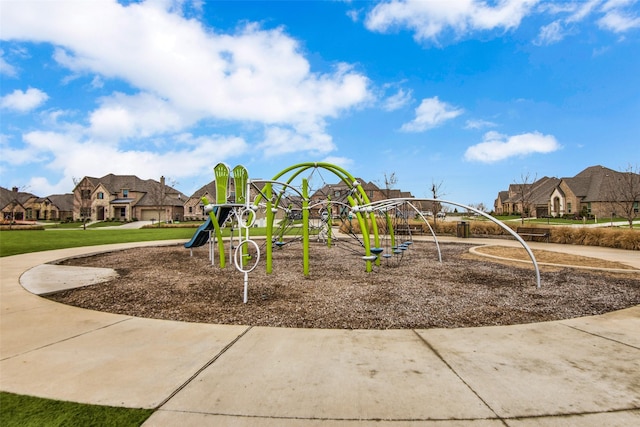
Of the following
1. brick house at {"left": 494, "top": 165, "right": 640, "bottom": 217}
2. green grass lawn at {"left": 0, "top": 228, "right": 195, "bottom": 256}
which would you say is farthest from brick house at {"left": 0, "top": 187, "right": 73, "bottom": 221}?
brick house at {"left": 494, "top": 165, "right": 640, "bottom": 217}

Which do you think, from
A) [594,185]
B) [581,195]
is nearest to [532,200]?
[581,195]

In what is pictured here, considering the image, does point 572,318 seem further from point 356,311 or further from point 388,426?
point 388,426

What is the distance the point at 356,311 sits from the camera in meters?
6.01

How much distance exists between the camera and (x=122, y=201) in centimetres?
5988

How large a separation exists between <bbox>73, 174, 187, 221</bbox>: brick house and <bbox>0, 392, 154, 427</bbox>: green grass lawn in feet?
202

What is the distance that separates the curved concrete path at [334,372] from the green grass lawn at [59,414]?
0.11 m

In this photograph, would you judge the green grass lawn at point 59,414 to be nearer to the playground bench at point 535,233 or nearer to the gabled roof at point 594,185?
the playground bench at point 535,233

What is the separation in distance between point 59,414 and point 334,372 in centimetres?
251

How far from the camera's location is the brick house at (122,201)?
60156 millimetres

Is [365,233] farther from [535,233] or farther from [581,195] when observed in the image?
[581,195]

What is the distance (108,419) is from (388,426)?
231 cm

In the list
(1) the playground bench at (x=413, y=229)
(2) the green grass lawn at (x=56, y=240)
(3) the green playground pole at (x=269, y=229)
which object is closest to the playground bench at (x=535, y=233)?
(1) the playground bench at (x=413, y=229)

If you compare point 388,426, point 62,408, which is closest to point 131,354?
point 62,408

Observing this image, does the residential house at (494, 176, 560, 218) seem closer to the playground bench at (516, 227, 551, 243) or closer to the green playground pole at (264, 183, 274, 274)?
the playground bench at (516, 227, 551, 243)
